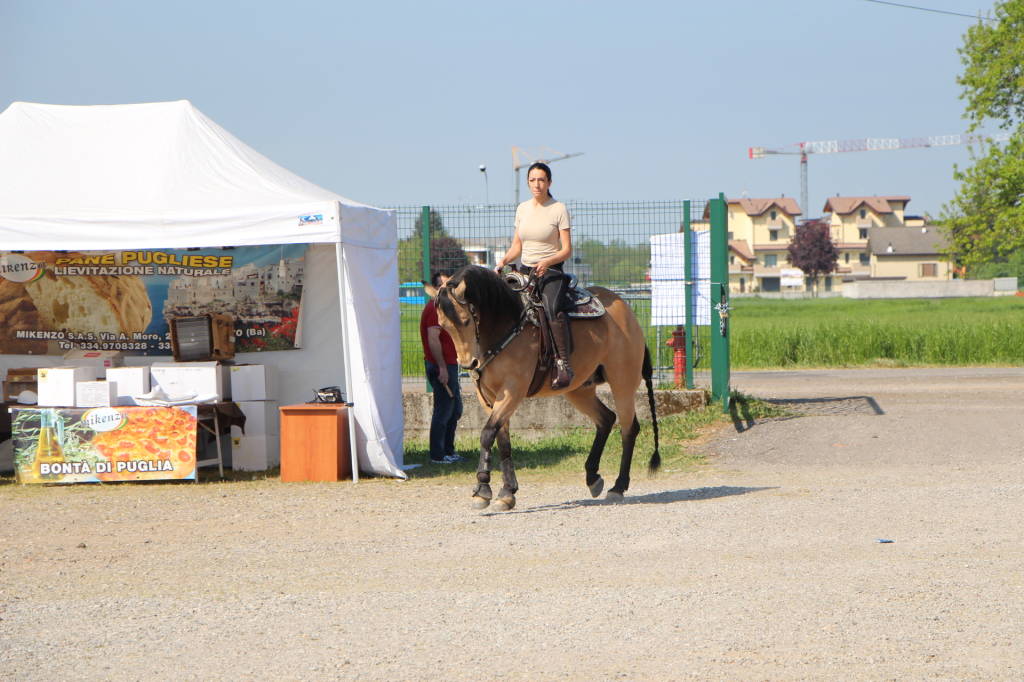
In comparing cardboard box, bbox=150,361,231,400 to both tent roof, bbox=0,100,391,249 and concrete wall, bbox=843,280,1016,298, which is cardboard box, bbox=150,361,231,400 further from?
concrete wall, bbox=843,280,1016,298

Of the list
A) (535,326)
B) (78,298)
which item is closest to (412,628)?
(535,326)

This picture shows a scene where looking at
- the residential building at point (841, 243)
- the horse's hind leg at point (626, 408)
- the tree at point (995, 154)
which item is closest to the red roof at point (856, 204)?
the residential building at point (841, 243)

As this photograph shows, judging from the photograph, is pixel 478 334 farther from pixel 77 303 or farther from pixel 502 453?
pixel 77 303

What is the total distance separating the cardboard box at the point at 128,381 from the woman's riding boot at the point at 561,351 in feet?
16.4

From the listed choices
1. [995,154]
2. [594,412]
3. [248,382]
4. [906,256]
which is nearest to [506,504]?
[594,412]

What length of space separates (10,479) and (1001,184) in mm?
26143

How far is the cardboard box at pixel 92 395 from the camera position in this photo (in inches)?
468

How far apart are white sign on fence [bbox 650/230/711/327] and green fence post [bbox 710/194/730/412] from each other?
0.09 m

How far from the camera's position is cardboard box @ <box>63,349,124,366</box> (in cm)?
1298

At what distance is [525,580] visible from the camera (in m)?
6.78

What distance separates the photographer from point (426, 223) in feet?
49.3

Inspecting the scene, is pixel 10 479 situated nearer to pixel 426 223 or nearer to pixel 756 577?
pixel 426 223

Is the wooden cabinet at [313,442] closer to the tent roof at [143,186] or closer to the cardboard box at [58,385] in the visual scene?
the tent roof at [143,186]

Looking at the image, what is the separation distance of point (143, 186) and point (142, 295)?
193 cm
